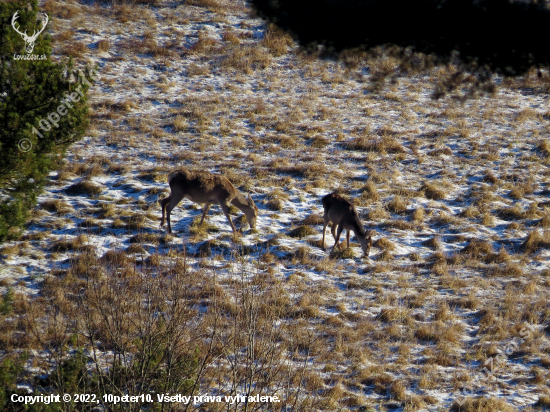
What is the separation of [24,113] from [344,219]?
24.9 ft

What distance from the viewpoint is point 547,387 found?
8266 mm

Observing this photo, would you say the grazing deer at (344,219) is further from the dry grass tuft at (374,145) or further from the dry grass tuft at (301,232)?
the dry grass tuft at (374,145)

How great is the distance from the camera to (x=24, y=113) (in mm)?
8914

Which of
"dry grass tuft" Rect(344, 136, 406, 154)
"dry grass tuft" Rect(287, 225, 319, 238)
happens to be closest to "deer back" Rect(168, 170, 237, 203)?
"dry grass tuft" Rect(287, 225, 319, 238)

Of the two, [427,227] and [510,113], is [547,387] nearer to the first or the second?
[427,227]

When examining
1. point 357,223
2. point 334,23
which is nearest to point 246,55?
point 357,223

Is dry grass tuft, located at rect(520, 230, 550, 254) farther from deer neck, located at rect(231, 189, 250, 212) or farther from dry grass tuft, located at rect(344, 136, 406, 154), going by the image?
deer neck, located at rect(231, 189, 250, 212)

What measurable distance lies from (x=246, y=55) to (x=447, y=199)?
47.1 feet

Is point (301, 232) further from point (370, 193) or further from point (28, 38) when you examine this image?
point (28, 38)

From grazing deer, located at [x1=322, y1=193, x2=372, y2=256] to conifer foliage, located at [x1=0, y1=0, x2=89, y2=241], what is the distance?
658 cm

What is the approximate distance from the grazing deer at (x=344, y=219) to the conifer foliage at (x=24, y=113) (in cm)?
658

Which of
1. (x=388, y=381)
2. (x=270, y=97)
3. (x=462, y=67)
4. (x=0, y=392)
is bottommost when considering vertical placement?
(x=388, y=381)

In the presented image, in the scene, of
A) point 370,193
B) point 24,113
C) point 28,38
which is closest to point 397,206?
point 370,193

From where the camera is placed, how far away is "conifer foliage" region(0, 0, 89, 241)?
8547mm
